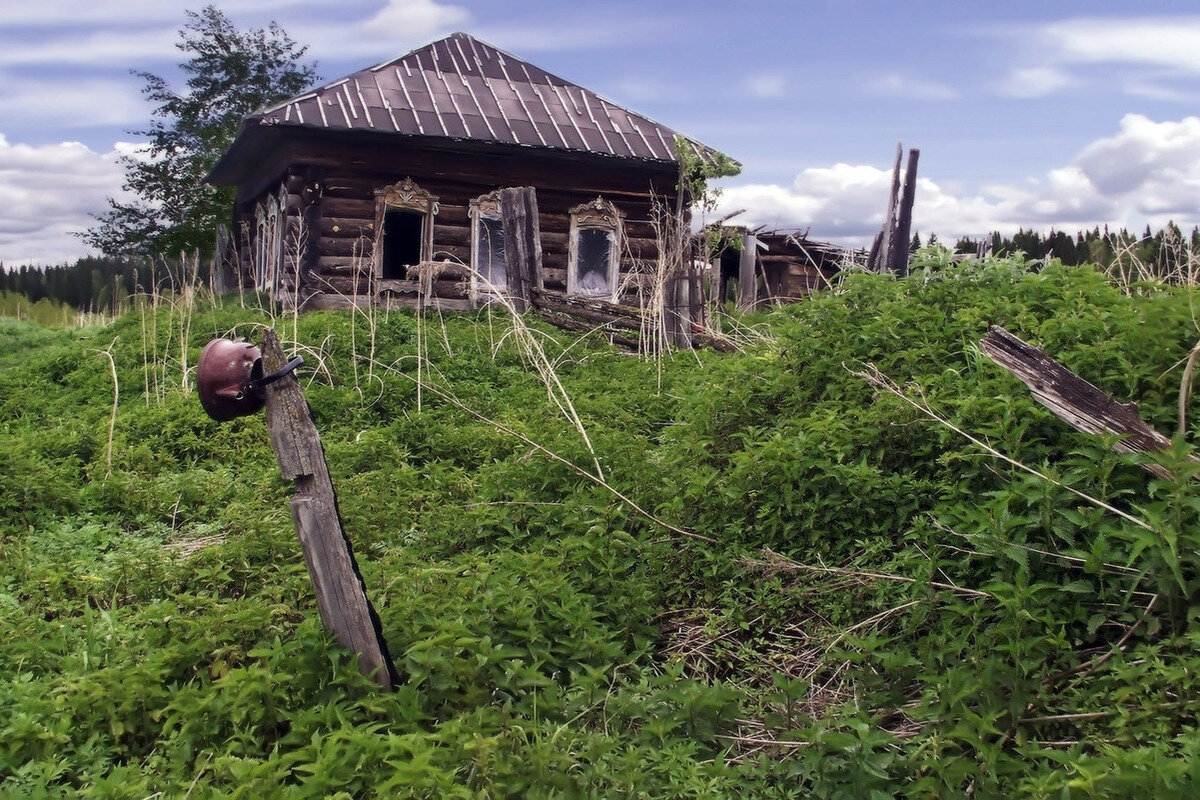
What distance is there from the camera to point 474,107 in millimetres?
14875

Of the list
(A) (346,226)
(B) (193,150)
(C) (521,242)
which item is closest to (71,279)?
(B) (193,150)

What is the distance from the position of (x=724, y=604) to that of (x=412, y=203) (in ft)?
37.2

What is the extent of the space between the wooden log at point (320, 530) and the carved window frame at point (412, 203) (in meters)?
11.0

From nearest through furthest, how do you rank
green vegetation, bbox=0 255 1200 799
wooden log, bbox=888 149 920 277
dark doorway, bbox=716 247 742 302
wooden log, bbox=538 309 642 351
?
green vegetation, bbox=0 255 1200 799 → wooden log, bbox=888 149 920 277 → wooden log, bbox=538 309 642 351 → dark doorway, bbox=716 247 742 302

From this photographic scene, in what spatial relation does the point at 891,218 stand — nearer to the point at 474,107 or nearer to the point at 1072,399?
the point at 1072,399

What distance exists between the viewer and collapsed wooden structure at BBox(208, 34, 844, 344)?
13.9 metres

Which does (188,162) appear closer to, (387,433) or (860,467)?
(387,433)

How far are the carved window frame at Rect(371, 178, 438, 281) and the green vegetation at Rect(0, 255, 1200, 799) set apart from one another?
28.4 feet

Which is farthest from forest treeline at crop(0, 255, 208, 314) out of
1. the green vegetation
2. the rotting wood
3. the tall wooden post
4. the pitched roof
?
the rotting wood

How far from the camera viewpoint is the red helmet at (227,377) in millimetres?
3393

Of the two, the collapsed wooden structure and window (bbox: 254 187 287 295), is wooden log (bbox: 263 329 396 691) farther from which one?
window (bbox: 254 187 287 295)

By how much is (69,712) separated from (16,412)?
7.34m

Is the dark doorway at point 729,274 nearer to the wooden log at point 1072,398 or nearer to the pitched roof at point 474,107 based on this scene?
the pitched roof at point 474,107

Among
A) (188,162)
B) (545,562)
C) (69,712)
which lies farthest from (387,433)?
(188,162)
